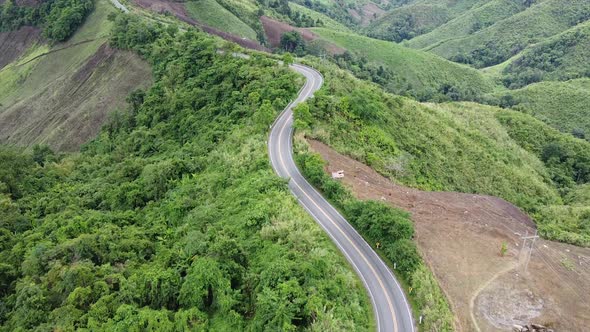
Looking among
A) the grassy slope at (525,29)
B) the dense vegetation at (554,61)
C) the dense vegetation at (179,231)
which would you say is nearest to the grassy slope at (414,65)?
the dense vegetation at (554,61)

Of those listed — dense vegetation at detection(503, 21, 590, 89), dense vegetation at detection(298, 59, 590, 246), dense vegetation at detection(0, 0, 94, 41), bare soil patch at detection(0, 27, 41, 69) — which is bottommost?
dense vegetation at detection(503, 21, 590, 89)

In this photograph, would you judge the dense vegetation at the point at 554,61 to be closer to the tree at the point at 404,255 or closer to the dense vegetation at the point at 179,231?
the dense vegetation at the point at 179,231

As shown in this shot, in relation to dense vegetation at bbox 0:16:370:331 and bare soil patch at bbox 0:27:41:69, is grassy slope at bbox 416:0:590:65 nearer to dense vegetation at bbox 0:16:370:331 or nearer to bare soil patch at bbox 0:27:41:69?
dense vegetation at bbox 0:16:370:331

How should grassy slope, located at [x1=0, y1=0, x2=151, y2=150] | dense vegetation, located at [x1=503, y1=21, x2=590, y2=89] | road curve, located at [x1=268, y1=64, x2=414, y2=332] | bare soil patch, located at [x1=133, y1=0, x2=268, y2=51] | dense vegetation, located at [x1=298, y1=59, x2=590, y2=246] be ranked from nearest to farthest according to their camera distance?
road curve, located at [x1=268, y1=64, x2=414, y2=332], dense vegetation, located at [x1=298, y1=59, x2=590, y2=246], grassy slope, located at [x1=0, y1=0, x2=151, y2=150], bare soil patch, located at [x1=133, y1=0, x2=268, y2=51], dense vegetation, located at [x1=503, y1=21, x2=590, y2=89]

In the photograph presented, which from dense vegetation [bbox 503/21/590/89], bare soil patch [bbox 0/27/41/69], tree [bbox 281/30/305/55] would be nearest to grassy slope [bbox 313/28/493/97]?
dense vegetation [bbox 503/21/590/89]

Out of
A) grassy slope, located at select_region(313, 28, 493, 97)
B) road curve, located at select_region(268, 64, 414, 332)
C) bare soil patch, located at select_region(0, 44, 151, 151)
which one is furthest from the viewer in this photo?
grassy slope, located at select_region(313, 28, 493, 97)

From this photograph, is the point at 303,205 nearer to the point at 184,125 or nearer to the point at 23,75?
the point at 184,125
